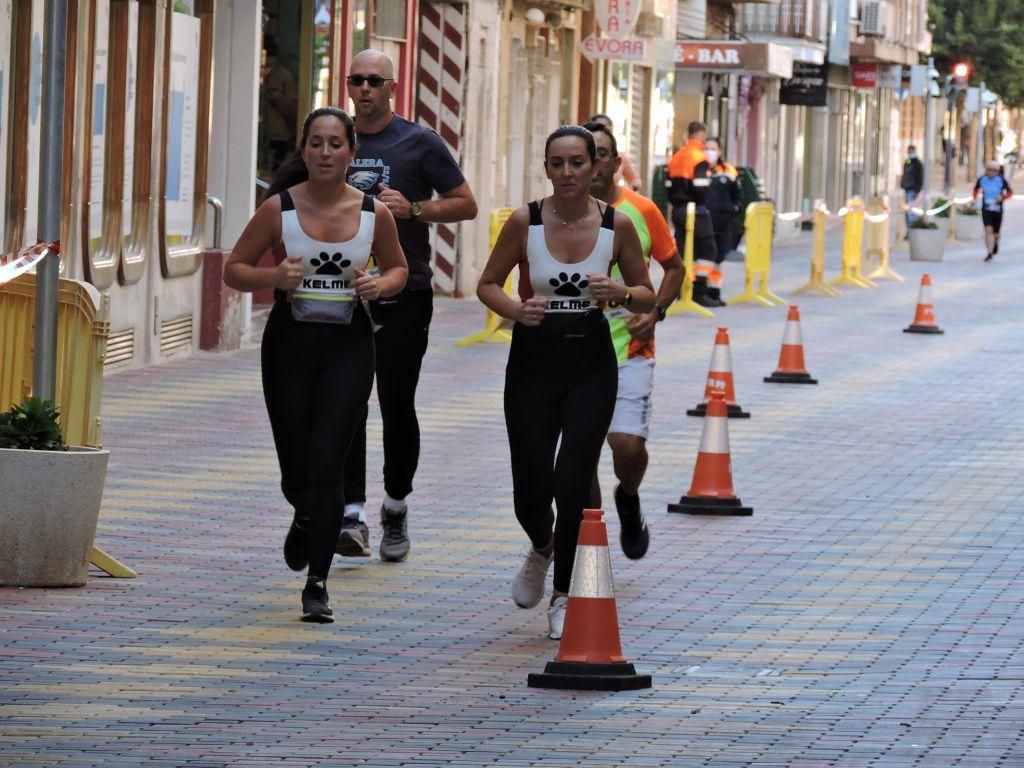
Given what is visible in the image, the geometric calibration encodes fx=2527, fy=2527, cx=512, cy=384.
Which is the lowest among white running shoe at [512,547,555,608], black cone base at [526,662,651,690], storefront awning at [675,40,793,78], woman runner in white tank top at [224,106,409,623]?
black cone base at [526,662,651,690]

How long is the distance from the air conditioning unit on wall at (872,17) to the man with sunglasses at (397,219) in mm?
57270

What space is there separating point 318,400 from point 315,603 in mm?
685

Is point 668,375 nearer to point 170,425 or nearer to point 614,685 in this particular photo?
point 170,425

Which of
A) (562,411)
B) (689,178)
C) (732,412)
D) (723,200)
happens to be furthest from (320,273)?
(723,200)

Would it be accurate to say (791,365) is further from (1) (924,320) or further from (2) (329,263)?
(2) (329,263)

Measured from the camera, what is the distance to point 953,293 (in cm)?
3183

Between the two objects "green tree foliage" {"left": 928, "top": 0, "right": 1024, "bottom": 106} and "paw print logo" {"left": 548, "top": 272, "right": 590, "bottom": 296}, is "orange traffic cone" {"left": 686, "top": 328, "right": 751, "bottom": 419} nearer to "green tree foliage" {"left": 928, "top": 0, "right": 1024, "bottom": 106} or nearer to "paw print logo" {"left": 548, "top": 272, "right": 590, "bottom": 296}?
"paw print logo" {"left": 548, "top": 272, "right": 590, "bottom": 296}

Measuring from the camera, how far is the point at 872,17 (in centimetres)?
6594

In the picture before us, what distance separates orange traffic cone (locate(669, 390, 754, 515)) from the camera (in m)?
11.7

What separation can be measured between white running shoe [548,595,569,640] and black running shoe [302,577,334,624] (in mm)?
746

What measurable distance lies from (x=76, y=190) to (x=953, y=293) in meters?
17.5

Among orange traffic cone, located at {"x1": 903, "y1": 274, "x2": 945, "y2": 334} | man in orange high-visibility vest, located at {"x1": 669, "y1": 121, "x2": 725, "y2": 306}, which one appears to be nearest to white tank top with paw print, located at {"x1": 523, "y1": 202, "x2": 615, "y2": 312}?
orange traffic cone, located at {"x1": 903, "y1": 274, "x2": 945, "y2": 334}

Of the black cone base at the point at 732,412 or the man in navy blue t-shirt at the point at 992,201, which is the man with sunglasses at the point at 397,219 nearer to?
the black cone base at the point at 732,412

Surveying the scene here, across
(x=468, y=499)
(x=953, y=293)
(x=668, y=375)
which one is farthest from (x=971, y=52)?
(x=468, y=499)
